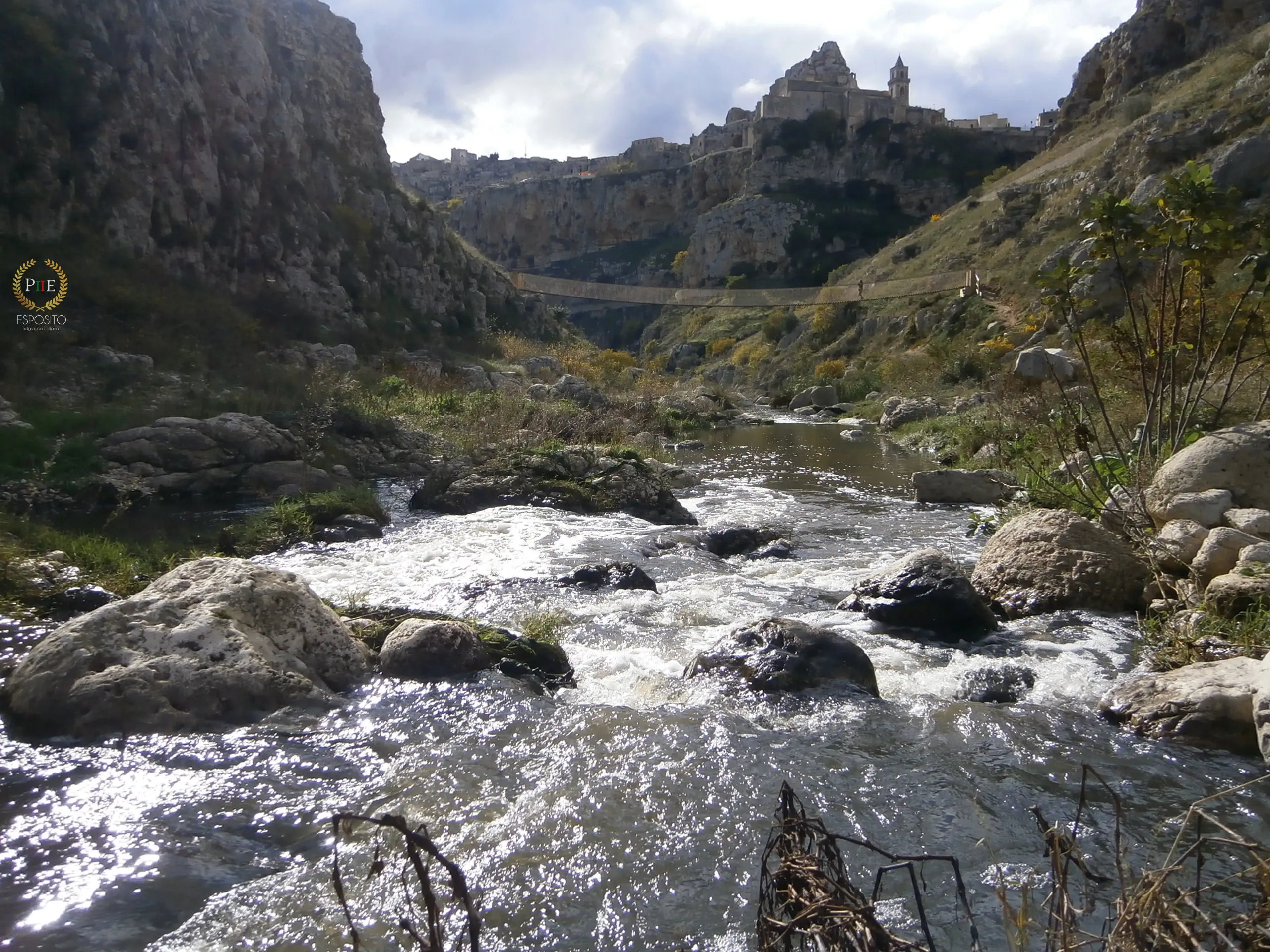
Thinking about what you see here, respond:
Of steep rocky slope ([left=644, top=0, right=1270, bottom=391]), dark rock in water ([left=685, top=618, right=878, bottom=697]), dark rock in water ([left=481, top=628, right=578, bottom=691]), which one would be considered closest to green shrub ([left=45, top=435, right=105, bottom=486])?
dark rock in water ([left=481, top=628, right=578, bottom=691])

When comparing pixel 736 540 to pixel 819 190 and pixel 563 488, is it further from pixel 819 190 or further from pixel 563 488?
pixel 819 190

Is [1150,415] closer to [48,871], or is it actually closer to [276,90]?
[48,871]

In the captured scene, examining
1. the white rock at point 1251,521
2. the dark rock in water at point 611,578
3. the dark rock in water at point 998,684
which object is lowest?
the dark rock in water at point 998,684

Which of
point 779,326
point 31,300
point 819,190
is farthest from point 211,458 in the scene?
point 819,190

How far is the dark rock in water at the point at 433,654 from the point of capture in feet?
21.0

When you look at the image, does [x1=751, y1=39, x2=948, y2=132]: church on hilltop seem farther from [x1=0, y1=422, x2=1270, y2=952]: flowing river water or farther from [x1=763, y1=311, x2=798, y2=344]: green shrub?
[x1=0, y1=422, x2=1270, y2=952]: flowing river water

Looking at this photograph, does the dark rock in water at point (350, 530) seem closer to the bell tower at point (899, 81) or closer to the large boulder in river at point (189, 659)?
the large boulder in river at point (189, 659)

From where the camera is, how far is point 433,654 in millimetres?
6434

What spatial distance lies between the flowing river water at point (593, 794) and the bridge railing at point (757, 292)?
3611cm

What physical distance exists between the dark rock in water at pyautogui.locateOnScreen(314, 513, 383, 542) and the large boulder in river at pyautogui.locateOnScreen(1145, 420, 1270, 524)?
8913mm

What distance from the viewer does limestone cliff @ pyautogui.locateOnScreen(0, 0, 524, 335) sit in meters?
21.8

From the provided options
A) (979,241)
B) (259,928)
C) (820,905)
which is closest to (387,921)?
(259,928)

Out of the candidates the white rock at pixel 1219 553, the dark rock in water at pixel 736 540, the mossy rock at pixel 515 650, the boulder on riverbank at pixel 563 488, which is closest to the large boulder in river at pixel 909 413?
the boulder on riverbank at pixel 563 488

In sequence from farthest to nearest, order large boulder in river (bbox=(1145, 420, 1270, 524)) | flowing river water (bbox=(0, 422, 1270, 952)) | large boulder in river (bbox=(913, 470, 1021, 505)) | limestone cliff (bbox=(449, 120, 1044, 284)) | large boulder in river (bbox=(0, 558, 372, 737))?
limestone cliff (bbox=(449, 120, 1044, 284)), large boulder in river (bbox=(913, 470, 1021, 505)), large boulder in river (bbox=(1145, 420, 1270, 524)), large boulder in river (bbox=(0, 558, 372, 737)), flowing river water (bbox=(0, 422, 1270, 952))
